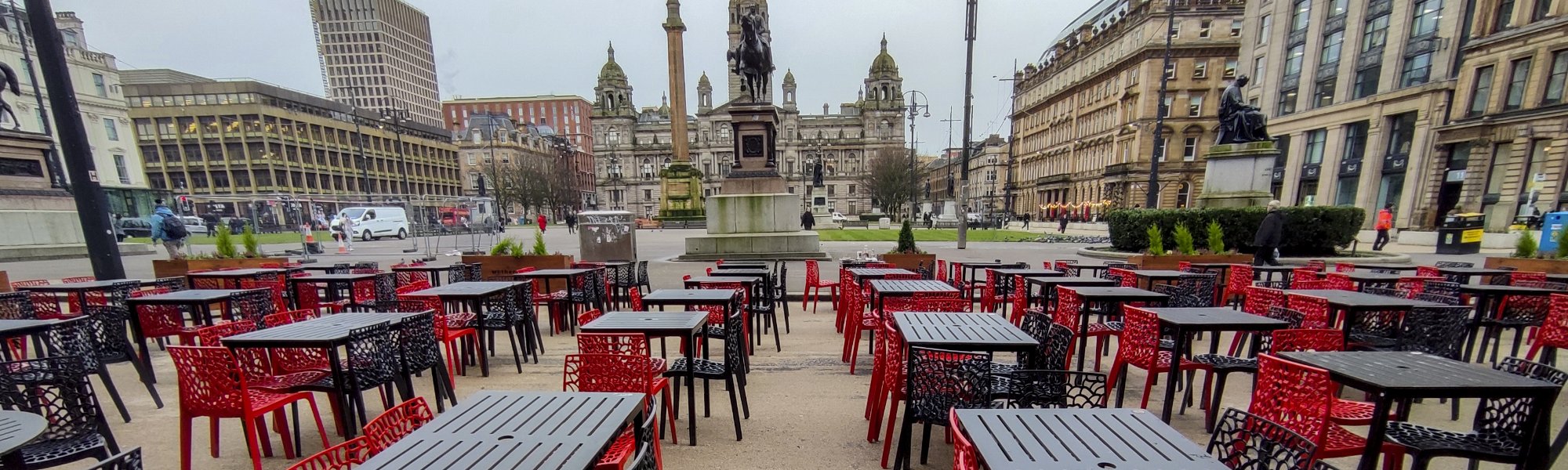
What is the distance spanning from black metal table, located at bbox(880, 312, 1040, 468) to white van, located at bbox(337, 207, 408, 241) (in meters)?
29.7

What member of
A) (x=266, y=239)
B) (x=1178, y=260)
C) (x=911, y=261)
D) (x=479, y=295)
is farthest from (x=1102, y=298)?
(x=266, y=239)

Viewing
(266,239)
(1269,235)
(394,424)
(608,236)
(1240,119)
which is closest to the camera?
(394,424)

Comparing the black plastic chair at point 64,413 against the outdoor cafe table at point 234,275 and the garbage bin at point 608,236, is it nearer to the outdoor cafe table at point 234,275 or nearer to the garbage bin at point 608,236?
the outdoor cafe table at point 234,275

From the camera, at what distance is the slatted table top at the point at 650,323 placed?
346 centimetres

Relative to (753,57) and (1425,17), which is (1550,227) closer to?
(1425,17)

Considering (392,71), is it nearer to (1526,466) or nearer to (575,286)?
(575,286)

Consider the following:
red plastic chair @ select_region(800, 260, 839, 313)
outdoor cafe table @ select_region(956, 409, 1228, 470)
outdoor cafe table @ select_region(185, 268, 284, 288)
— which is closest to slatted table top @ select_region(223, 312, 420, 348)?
outdoor cafe table @ select_region(956, 409, 1228, 470)

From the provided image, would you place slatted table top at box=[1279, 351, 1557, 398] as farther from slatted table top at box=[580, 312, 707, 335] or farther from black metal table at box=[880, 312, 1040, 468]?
slatted table top at box=[580, 312, 707, 335]

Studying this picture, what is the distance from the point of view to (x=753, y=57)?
13188mm

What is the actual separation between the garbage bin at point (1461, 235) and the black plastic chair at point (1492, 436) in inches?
769

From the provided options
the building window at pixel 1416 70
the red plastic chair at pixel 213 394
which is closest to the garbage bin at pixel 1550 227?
the building window at pixel 1416 70

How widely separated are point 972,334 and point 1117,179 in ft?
156

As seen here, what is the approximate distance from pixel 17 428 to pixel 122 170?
5068 centimetres

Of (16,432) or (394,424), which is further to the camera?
(394,424)
